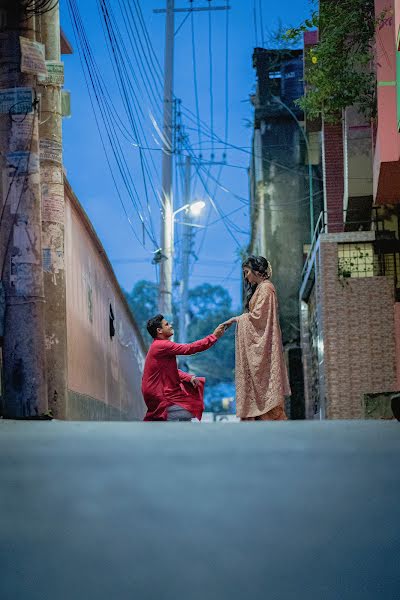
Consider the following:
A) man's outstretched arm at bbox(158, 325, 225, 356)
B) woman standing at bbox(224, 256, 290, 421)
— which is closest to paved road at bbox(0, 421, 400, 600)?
woman standing at bbox(224, 256, 290, 421)

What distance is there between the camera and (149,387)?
11.7m

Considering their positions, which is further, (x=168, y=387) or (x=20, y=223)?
(x=168, y=387)

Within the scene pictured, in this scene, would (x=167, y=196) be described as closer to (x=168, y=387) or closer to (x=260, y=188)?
(x=260, y=188)

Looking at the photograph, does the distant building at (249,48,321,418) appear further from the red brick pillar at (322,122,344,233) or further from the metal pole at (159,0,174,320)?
the red brick pillar at (322,122,344,233)

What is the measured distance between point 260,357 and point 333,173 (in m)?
14.1

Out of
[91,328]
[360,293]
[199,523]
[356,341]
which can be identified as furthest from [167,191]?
[199,523]

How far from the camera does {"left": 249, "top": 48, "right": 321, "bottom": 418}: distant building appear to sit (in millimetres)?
32156

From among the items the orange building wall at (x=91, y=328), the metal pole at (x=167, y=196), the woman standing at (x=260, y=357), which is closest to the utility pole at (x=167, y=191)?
the metal pole at (x=167, y=196)

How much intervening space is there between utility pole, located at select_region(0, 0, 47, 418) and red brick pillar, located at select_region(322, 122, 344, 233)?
1437cm

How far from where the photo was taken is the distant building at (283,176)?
105 ft

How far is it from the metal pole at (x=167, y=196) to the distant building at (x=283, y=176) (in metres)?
6.90

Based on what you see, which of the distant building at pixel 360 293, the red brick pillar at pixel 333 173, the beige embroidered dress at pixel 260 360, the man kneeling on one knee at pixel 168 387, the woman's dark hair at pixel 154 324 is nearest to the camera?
the beige embroidered dress at pixel 260 360

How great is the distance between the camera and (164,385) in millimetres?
11727

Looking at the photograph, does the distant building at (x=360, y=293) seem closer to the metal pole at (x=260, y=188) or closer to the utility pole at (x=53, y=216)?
the utility pole at (x=53, y=216)
